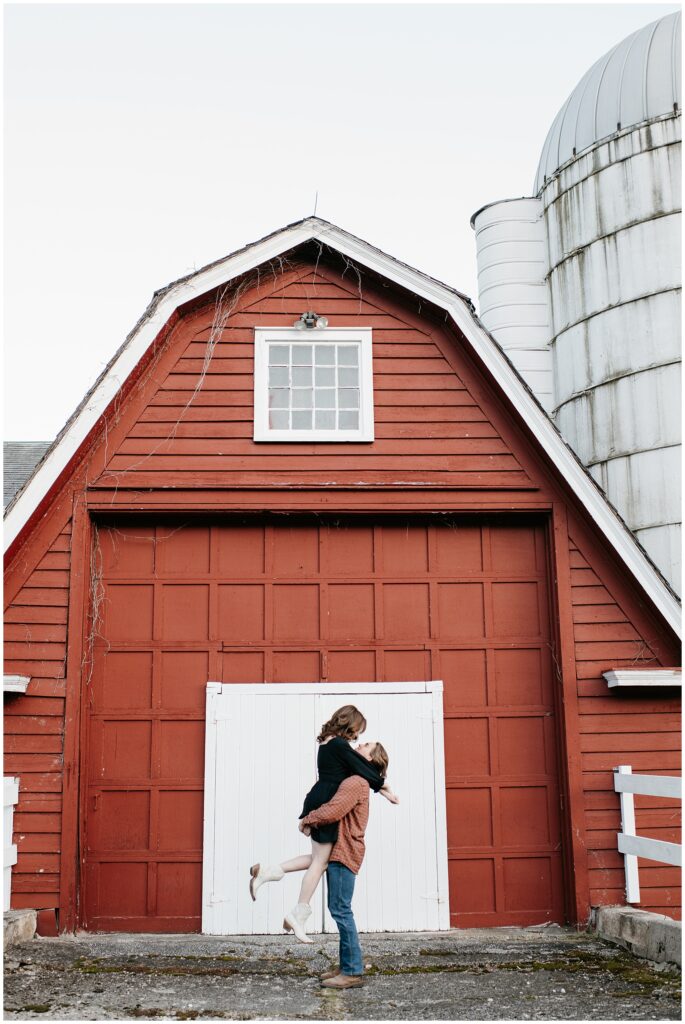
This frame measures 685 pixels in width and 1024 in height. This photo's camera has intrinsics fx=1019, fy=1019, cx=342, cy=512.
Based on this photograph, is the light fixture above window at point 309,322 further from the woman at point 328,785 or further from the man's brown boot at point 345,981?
the man's brown boot at point 345,981

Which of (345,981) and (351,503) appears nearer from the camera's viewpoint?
(345,981)

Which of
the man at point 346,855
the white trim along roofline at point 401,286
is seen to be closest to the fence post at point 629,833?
the white trim along roofline at point 401,286

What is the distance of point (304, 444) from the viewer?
8812 millimetres

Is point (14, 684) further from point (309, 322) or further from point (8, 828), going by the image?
point (309, 322)

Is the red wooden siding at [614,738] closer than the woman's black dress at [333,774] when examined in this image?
No

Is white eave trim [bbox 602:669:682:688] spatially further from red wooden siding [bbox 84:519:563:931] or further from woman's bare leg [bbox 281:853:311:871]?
woman's bare leg [bbox 281:853:311:871]

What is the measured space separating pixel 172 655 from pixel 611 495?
6.53m

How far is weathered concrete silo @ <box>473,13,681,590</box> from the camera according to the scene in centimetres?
1259

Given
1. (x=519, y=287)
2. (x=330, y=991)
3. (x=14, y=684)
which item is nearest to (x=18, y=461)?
(x=14, y=684)

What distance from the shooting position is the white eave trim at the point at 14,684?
7.91 metres

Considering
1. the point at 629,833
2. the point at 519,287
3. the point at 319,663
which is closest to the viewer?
the point at 629,833

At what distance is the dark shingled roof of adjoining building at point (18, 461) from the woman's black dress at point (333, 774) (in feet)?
23.0

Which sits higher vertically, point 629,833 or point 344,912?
point 629,833

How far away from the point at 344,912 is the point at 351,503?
145 inches
